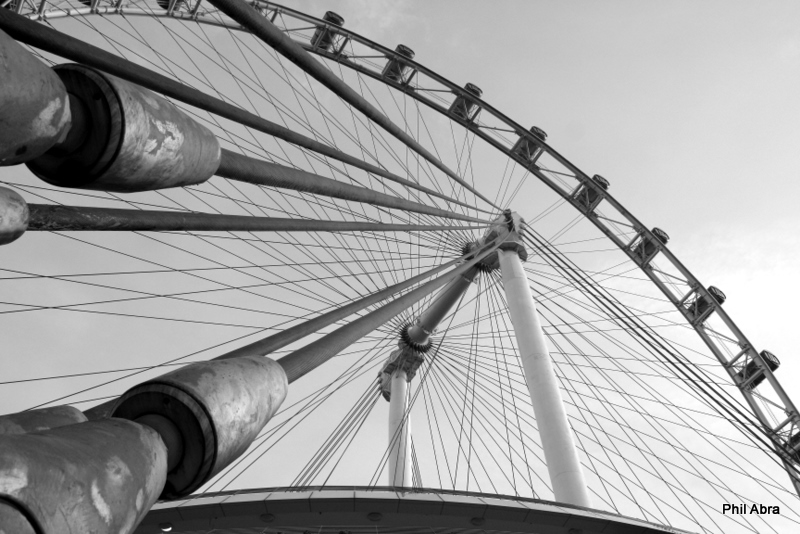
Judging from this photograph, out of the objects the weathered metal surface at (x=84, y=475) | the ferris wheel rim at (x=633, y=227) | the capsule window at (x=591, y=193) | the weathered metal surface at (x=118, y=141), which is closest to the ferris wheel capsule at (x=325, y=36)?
the ferris wheel rim at (x=633, y=227)

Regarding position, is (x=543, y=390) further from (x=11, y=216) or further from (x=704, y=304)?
(x=704, y=304)

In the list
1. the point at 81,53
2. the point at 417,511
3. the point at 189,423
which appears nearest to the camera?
the point at 189,423

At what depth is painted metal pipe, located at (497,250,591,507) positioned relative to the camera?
441 inches

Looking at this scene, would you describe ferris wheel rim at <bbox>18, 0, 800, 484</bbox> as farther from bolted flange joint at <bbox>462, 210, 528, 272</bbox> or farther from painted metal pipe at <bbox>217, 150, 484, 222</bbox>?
painted metal pipe at <bbox>217, 150, 484, 222</bbox>

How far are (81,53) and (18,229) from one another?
1.17 meters

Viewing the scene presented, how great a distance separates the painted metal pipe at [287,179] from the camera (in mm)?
3402

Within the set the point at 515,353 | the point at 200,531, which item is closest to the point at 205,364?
the point at 200,531

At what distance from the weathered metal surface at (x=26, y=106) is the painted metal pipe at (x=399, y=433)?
13.9 meters

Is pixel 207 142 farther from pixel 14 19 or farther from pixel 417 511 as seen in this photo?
pixel 417 511

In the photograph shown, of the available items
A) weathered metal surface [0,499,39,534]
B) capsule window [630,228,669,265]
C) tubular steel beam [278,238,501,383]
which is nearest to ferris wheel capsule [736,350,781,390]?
capsule window [630,228,669,265]

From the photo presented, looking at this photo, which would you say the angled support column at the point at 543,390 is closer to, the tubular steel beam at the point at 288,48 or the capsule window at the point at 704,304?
the tubular steel beam at the point at 288,48

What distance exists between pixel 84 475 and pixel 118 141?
1276 millimetres

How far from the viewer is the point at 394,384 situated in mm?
18422

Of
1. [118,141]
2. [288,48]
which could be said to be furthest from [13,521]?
[288,48]
